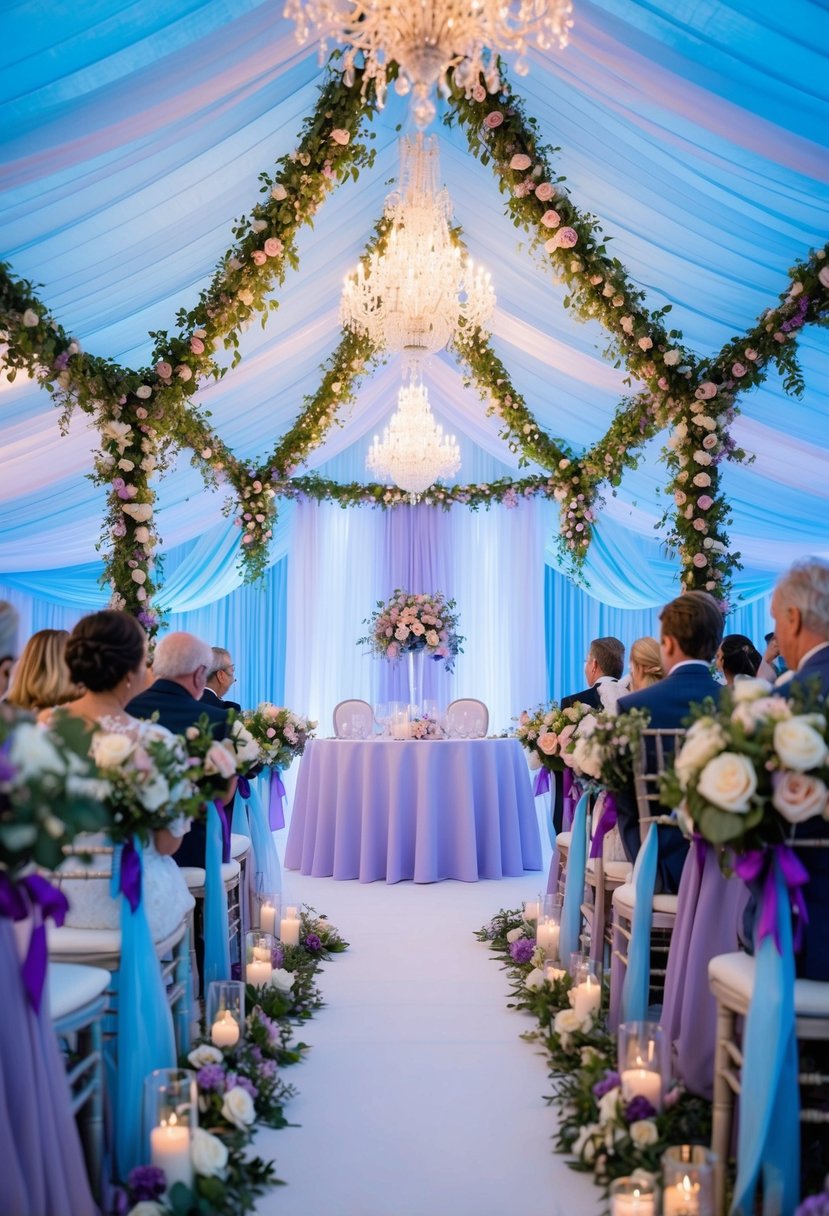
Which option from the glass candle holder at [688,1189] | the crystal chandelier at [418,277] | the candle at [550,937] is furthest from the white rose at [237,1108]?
the crystal chandelier at [418,277]

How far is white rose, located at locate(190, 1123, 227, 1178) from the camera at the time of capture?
2.83 metres

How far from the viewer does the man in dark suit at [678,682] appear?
4082mm

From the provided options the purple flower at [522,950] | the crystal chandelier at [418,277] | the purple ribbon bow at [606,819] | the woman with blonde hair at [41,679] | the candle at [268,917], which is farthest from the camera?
the crystal chandelier at [418,277]

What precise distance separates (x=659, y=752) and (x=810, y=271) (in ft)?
10.8

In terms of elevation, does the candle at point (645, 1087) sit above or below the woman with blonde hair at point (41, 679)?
below

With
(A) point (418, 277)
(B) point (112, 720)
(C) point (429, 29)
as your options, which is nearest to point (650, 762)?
(B) point (112, 720)

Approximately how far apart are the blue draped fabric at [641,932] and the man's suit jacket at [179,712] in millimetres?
1849

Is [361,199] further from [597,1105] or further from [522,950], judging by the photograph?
[597,1105]

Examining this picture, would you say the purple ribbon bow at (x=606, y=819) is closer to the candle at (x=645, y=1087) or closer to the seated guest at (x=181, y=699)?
the candle at (x=645, y=1087)

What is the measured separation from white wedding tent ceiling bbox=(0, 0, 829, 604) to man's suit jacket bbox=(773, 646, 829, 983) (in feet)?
8.25

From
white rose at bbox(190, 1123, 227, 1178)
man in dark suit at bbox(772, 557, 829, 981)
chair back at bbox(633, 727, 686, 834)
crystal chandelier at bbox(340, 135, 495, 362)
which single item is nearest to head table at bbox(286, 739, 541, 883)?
crystal chandelier at bbox(340, 135, 495, 362)

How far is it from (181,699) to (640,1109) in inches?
→ 98.1

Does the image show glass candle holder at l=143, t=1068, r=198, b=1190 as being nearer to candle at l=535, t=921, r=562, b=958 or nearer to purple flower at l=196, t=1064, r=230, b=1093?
purple flower at l=196, t=1064, r=230, b=1093

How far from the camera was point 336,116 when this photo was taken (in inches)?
252
